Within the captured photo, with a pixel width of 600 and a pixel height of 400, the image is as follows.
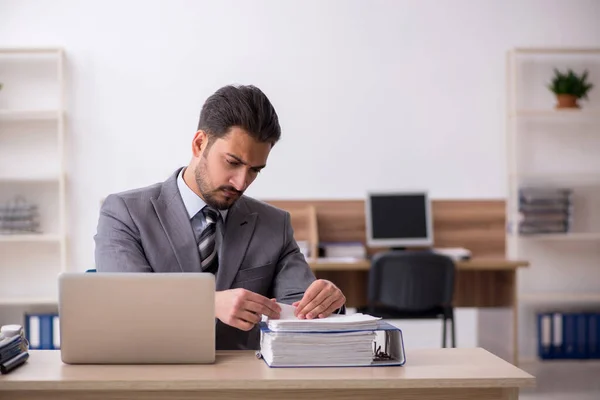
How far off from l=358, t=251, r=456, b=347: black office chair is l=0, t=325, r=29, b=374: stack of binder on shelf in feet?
8.96

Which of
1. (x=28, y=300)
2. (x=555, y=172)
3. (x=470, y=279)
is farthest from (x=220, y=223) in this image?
(x=555, y=172)

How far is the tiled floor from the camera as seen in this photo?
4.12m

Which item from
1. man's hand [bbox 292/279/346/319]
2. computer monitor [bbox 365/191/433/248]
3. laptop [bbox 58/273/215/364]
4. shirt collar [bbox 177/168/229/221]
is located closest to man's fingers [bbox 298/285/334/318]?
man's hand [bbox 292/279/346/319]

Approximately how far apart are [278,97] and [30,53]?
1609 mm

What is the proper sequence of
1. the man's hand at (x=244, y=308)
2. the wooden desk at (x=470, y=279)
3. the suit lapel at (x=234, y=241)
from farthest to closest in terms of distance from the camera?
the wooden desk at (x=470, y=279)
the suit lapel at (x=234, y=241)
the man's hand at (x=244, y=308)

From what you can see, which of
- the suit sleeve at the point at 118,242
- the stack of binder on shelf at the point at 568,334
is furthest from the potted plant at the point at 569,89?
the suit sleeve at the point at 118,242

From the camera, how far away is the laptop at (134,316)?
62.4 inches

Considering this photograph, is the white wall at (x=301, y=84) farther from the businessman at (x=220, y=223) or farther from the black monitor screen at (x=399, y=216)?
the businessman at (x=220, y=223)

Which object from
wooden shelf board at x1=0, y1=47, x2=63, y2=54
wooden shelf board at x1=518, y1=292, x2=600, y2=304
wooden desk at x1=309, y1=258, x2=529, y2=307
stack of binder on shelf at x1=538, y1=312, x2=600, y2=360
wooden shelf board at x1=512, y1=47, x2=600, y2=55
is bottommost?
stack of binder on shelf at x1=538, y1=312, x2=600, y2=360

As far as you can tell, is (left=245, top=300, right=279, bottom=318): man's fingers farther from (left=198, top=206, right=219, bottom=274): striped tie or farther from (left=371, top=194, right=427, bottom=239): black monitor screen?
(left=371, top=194, right=427, bottom=239): black monitor screen

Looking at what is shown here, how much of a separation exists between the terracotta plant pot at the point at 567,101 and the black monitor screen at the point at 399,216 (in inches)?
44.5

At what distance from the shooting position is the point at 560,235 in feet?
16.4

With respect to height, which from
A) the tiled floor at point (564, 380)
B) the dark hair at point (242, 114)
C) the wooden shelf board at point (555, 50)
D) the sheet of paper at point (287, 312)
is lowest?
the tiled floor at point (564, 380)

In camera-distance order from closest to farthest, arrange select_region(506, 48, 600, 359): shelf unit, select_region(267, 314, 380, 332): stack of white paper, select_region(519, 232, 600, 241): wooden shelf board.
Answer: select_region(267, 314, 380, 332): stack of white paper
select_region(519, 232, 600, 241): wooden shelf board
select_region(506, 48, 600, 359): shelf unit
